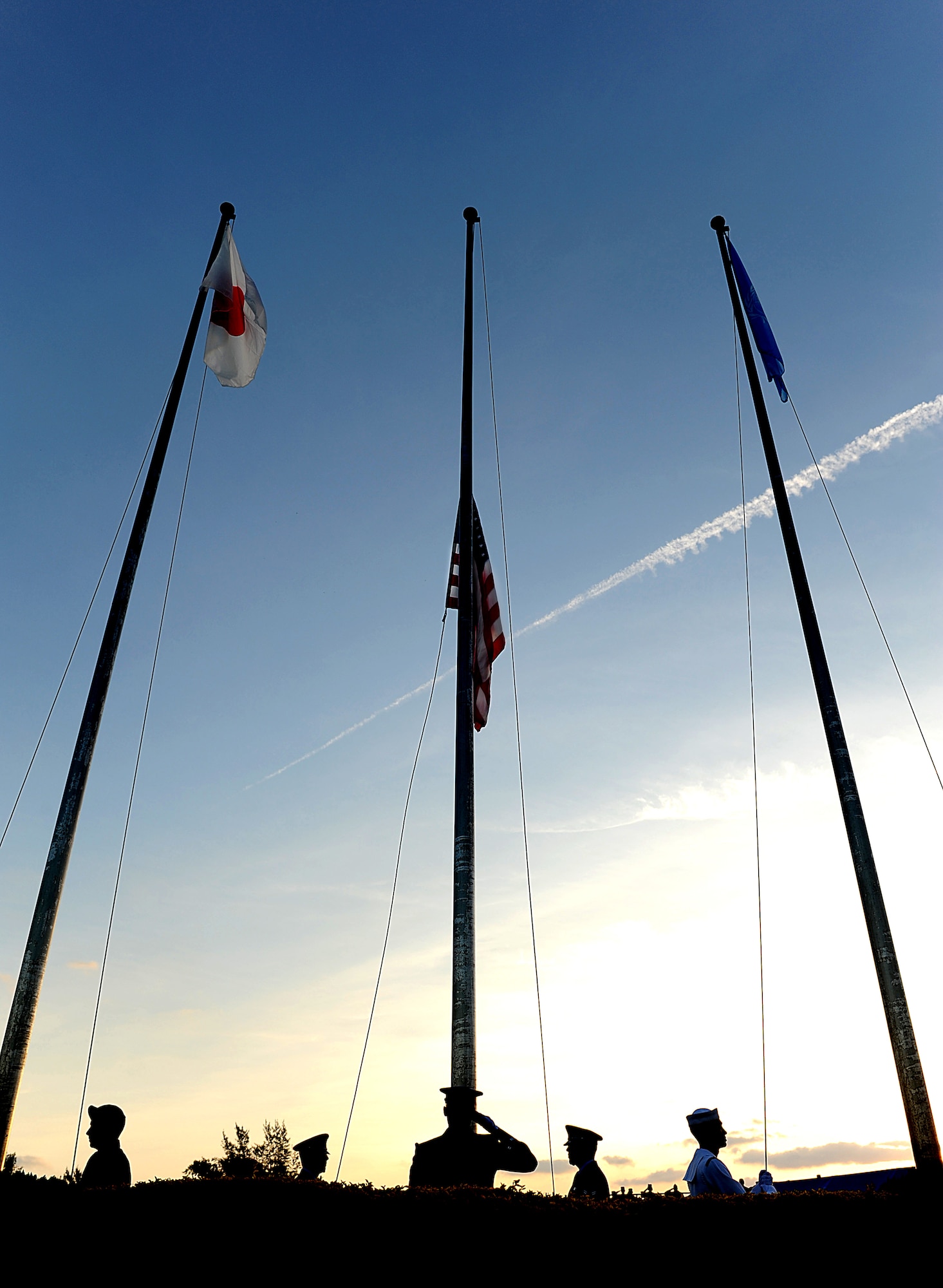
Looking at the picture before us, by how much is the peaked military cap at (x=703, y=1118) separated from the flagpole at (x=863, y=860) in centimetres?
235

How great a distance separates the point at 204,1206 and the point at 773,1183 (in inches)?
791

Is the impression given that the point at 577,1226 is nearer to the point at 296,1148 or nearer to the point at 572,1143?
the point at 572,1143

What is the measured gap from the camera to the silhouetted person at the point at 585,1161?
10.1 metres

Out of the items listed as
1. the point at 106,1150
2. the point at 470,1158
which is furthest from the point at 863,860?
Answer: the point at 106,1150

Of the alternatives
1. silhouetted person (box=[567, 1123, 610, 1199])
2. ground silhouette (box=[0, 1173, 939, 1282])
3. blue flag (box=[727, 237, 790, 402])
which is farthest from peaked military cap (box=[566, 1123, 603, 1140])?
blue flag (box=[727, 237, 790, 402])

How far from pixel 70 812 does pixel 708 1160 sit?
344 inches

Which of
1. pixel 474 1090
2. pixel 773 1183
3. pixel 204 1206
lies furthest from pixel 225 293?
pixel 773 1183

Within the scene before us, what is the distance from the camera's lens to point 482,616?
1462cm

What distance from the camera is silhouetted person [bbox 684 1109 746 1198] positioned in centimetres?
888

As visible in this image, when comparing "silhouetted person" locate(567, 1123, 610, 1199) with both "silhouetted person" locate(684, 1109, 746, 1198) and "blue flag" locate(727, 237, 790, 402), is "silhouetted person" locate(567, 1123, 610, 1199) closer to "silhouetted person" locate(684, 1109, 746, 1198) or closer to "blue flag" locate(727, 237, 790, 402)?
"silhouetted person" locate(684, 1109, 746, 1198)

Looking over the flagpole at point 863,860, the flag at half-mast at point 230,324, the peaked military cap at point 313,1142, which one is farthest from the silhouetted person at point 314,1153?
the flag at half-mast at point 230,324

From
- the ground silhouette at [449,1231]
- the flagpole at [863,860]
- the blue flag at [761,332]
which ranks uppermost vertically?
the blue flag at [761,332]

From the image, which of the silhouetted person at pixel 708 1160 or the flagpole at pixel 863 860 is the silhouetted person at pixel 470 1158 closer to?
the silhouetted person at pixel 708 1160

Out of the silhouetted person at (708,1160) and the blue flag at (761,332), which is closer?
the silhouetted person at (708,1160)
